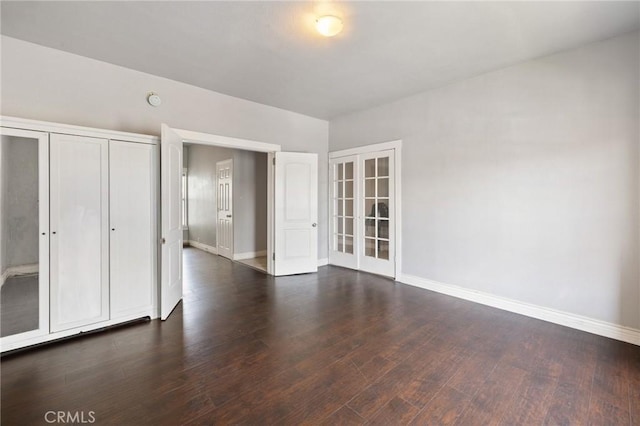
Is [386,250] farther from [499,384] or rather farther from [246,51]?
[246,51]

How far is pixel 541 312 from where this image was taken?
10.2ft


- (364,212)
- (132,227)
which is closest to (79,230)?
(132,227)

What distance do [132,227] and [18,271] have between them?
904mm

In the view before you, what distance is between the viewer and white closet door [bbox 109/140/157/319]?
2.87 metres

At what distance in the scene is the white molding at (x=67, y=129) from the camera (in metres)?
2.37

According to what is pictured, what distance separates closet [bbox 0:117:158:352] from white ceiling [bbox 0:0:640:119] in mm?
920

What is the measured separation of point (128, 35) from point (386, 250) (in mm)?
4215

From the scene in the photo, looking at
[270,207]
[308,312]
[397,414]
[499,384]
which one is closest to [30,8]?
[270,207]

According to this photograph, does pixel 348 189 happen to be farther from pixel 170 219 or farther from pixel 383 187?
pixel 170 219

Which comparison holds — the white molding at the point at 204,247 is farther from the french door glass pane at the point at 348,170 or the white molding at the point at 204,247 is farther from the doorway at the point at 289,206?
the french door glass pane at the point at 348,170

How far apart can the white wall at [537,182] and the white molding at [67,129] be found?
356 centimetres

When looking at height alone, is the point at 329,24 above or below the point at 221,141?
above

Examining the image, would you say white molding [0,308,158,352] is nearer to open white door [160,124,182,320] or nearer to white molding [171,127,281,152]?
open white door [160,124,182,320]

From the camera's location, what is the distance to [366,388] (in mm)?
1941
